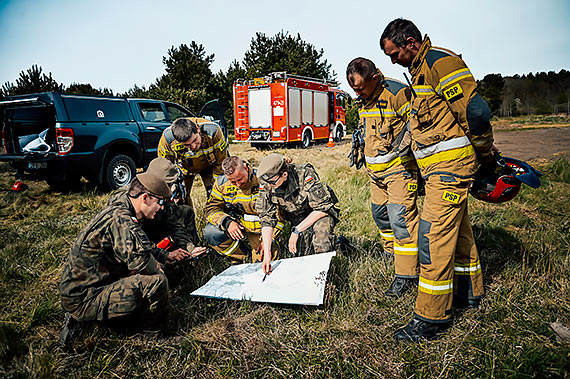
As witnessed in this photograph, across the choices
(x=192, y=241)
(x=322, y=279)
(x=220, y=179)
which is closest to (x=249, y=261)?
(x=192, y=241)

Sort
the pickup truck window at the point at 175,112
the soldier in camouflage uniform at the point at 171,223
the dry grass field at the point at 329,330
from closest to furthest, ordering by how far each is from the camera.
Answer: the dry grass field at the point at 329,330
the soldier in camouflage uniform at the point at 171,223
the pickup truck window at the point at 175,112

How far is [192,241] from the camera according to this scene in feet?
11.5

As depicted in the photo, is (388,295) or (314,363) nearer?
(314,363)

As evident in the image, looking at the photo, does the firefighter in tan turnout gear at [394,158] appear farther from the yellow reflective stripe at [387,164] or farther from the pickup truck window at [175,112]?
the pickup truck window at [175,112]

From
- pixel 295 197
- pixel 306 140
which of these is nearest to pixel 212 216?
pixel 295 197

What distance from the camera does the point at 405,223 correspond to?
107 inches

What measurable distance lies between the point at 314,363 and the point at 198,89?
24.1 meters

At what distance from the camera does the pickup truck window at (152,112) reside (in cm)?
795

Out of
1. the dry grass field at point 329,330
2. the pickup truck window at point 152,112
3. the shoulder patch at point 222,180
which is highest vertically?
the pickup truck window at point 152,112

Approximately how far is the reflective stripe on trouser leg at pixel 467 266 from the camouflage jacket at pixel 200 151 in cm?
288

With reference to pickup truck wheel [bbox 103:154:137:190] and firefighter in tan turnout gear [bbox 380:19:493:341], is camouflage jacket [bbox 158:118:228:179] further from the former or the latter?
pickup truck wheel [bbox 103:154:137:190]

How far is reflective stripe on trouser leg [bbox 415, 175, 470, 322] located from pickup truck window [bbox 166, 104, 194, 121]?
293 inches

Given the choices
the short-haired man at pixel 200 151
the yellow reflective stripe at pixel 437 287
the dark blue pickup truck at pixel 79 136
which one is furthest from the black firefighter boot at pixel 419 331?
the dark blue pickup truck at pixel 79 136

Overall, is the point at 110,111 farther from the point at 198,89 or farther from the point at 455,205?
the point at 198,89
